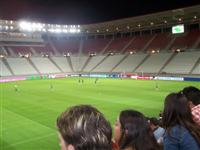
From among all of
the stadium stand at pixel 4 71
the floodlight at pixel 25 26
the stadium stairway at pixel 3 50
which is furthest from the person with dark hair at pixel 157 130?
the stadium stairway at pixel 3 50

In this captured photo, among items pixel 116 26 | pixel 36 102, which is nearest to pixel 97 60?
pixel 116 26

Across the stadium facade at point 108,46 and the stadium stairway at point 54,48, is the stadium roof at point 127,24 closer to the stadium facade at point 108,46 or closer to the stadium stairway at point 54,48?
the stadium facade at point 108,46

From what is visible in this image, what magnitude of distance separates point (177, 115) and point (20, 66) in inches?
2925

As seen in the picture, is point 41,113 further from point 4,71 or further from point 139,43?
point 139,43

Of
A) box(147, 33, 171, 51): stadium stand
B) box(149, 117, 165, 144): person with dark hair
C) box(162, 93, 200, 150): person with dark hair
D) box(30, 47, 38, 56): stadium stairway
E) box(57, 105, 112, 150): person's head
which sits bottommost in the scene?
box(149, 117, 165, 144): person with dark hair

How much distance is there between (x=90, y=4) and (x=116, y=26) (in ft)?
80.1

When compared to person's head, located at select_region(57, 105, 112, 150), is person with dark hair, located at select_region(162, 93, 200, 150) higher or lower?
lower

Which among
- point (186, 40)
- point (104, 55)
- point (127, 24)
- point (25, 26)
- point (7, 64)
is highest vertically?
point (25, 26)

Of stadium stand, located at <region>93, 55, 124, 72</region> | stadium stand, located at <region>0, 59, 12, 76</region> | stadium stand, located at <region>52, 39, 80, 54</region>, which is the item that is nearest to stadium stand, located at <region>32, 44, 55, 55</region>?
stadium stand, located at <region>52, 39, 80, 54</region>

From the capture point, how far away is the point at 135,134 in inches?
157

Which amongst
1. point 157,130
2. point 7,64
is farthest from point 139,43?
point 157,130

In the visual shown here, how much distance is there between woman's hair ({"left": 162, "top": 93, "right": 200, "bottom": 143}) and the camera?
465cm

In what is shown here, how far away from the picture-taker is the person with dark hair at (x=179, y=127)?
14.5 ft

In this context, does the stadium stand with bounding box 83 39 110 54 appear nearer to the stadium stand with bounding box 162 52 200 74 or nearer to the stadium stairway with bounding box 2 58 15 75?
the stadium stairway with bounding box 2 58 15 75
